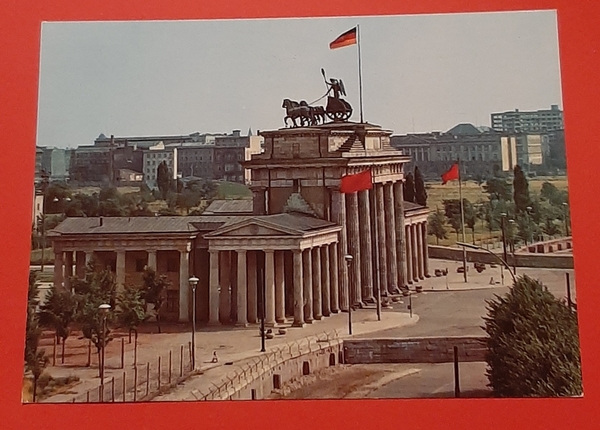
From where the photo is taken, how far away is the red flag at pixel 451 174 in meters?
3.82

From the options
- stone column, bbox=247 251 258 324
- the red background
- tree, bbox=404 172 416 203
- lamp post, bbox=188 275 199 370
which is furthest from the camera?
tree, bbox=404 172 416 203

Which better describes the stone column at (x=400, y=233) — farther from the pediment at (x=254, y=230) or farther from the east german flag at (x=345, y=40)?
the east german flag at (x=345, y=40)

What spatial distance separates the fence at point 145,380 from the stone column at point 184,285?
22 cm

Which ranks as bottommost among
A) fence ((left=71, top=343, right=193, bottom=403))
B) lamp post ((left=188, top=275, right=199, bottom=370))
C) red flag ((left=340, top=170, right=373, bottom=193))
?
fence ((left=71, top=343, right=193, bottom=403))

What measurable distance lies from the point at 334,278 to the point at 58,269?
68.8 inches

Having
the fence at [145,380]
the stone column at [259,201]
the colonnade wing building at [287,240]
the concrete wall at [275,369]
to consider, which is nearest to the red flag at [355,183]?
the colonnade wing building at [287,240]

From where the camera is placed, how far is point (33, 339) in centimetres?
363

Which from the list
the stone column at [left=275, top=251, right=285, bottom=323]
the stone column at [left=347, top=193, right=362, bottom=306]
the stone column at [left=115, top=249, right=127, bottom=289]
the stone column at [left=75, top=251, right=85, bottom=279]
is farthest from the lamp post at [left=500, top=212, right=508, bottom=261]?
the stone column at [left=75, top=251, right=85, bottom=279]

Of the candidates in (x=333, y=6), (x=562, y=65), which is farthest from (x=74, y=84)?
(x=562, y=65)

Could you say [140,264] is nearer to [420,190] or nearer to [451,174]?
[420,190]

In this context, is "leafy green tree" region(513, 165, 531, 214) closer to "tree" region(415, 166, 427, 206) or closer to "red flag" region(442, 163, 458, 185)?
"red flag" region(442, 163, 458, 185)

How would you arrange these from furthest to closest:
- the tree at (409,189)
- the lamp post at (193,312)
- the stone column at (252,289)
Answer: the tree at (409,189) → the stone column at (252,289) → the lamp post at (193,312)

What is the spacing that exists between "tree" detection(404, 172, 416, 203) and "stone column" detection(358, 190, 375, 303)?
0.83ft

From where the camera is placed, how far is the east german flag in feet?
12.9
